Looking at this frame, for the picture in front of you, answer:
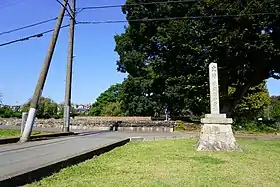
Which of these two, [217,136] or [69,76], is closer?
[217,136]

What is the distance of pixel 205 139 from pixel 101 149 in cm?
408

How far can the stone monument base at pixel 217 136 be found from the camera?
41.6 ft

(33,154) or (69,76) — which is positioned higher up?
(69,76)

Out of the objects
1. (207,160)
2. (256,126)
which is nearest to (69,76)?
(207,160)

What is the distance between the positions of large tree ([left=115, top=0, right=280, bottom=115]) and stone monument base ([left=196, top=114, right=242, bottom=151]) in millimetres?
10248

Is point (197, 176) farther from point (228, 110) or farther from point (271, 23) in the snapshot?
point (228, 110)

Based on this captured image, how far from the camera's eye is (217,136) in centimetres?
1288

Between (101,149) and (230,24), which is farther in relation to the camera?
(230,24)

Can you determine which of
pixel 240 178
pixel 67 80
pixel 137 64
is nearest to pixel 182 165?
pixel 240 178

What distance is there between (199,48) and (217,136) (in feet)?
43.7

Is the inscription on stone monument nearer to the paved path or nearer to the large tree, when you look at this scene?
the paved path

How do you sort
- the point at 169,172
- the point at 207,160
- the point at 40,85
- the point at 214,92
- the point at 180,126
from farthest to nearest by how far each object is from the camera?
the point at 180,126, the point at 40,85, the point at 214,92, the point at 207,160, the point at 169,172

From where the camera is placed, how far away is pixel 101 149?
36.4ft

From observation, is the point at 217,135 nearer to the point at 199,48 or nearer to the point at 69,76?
the point at 69,76
